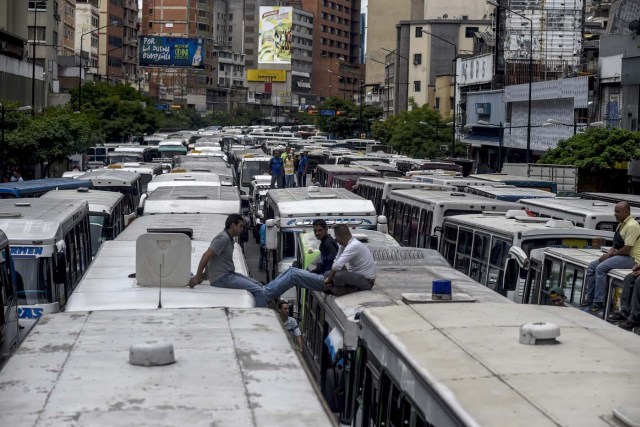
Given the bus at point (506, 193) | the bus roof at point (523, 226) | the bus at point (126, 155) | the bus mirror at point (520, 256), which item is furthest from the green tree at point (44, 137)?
the bus mirror at point (520, 256)

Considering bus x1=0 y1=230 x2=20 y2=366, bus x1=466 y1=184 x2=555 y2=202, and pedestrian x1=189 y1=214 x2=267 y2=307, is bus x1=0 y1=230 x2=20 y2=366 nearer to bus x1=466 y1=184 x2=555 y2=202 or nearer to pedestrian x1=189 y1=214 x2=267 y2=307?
pedestrian x1=189 y1=214 x2=267 y2=307

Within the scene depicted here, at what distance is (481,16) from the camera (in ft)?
395

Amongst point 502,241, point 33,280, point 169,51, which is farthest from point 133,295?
point 169,51

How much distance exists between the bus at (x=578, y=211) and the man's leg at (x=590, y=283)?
255 inches

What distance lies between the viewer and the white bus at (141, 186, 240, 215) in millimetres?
21969

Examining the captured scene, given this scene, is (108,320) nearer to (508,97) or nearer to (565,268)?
(565,268)

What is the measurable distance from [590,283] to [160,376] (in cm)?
756

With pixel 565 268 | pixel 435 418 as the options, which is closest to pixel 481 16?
pixel 565 268

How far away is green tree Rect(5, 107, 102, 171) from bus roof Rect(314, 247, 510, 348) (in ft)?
129

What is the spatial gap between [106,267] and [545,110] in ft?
184

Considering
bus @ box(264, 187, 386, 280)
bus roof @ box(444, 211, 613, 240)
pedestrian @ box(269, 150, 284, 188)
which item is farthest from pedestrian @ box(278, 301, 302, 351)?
pedestrian @ box(269, 150, 284, 188)

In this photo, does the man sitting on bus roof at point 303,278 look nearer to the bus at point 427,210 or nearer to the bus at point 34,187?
the bus at point 427,210

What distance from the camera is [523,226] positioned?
1739 cm

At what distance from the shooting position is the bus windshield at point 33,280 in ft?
49.2
